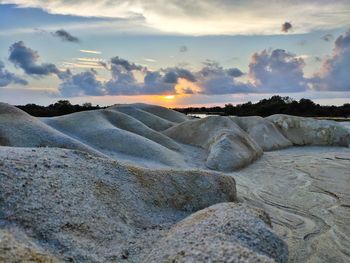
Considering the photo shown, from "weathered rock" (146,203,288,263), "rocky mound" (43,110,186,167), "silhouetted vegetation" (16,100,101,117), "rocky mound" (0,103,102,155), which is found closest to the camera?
"weathered rock" (146,203,288,263)

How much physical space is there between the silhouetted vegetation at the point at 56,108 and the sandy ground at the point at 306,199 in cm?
2232

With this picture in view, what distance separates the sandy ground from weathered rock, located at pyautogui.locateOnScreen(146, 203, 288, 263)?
162cm

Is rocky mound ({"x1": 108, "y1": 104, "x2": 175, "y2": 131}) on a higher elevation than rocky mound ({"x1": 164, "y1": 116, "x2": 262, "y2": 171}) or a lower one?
higher

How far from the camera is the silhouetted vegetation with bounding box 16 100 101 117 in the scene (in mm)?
34812

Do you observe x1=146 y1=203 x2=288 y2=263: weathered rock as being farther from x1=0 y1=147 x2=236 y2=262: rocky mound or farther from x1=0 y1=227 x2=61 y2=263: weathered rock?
x1=0 y1=227 x2=61 y2=263: weathered rock

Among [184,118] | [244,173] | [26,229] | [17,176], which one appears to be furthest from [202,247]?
[184,118]

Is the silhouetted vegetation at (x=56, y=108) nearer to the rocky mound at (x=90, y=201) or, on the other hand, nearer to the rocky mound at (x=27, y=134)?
the rocky mound at (x=27, y=134)

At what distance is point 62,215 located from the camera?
17.8ft

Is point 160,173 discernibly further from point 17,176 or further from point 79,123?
point 79,123

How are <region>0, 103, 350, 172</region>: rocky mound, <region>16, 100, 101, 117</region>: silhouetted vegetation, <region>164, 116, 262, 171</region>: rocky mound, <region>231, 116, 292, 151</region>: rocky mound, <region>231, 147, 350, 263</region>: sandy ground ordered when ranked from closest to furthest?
1. <region>231, 147, 350, 263</region>: sandy ground
2. <region>0, 103, 350, 172</region>: rocky mound
3. <region>164, 116, 262, 171</region>: rocky mound
4. <region>231, 116, 292, 151</region>: rocky mound
5. <region>16, 100, 101, 117</region>: silhouetted vegetation

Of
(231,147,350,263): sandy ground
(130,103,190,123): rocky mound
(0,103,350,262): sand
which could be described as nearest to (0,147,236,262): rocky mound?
(0,103,350,262): sand

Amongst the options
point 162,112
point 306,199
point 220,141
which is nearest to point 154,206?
point 306,199

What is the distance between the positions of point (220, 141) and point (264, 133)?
6.12 m

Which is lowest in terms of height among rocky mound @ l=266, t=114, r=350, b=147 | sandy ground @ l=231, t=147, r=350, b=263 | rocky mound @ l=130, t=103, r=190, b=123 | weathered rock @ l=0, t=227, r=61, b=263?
sandy ground @ l=231, t=147, r=350, b=263
